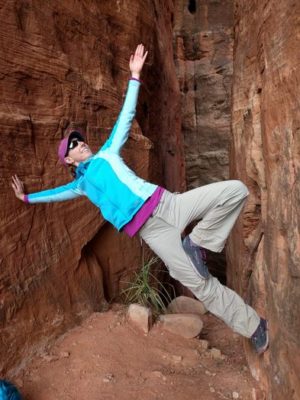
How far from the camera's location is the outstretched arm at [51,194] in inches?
147

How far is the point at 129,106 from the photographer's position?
3.37m

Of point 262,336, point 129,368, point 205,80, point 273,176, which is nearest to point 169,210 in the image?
point 273,176

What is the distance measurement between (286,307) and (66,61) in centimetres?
365

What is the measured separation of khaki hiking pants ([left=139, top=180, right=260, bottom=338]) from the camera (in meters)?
3.21

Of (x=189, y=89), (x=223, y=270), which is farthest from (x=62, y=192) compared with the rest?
(x=189, y=89)

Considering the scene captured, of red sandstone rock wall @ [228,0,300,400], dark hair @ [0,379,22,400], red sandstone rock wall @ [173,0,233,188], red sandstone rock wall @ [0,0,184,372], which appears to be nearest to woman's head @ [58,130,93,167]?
red sandstone rock wall @ [0,0,184,372]

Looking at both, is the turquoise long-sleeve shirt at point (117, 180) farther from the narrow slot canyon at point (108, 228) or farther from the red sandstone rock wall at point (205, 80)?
the red sandstone rock wall at point (205, 80)

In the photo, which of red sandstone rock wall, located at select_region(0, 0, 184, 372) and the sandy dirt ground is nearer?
the sandy dirt ground

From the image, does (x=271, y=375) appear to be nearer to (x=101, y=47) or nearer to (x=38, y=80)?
(x=38, y=80)

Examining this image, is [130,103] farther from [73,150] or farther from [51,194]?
[51,194]

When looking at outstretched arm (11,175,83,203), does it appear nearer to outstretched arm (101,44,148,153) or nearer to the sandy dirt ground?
outstretched arm (101,44,148,153)

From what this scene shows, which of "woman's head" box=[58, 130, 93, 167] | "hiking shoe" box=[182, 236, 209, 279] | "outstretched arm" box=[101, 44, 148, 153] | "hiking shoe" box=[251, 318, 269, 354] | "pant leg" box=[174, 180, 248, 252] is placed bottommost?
"hiking shoe" box=[251, 318, 269, 354]

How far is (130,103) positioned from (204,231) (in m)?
1.17

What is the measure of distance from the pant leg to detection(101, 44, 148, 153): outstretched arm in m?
0.67
